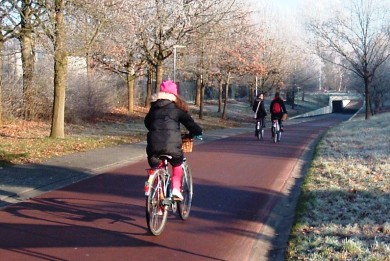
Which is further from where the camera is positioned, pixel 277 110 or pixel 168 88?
pixel 277 110

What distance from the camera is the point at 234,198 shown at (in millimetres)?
9031

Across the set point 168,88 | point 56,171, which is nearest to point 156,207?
point 168,88

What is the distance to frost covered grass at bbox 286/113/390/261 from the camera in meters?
→ 5.78

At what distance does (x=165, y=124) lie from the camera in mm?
6750

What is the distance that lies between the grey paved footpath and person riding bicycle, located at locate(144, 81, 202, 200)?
2971 mm

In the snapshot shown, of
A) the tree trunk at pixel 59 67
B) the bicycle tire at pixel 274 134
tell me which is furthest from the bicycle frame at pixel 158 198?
the bicycle tire at pixel 274 134

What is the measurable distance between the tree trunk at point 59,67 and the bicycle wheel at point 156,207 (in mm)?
10248

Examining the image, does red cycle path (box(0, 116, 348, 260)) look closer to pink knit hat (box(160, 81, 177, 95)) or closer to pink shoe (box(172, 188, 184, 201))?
pink shoe (box(172, 188, 184, 201))

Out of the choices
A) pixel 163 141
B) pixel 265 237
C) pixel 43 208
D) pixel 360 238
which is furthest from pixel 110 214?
pixel 360 238

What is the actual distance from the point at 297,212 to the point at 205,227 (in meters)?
1.54

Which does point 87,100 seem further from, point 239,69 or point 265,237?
point 265,237

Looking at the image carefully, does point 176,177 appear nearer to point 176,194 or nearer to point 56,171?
point 176,194

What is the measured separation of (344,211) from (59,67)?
456 inches

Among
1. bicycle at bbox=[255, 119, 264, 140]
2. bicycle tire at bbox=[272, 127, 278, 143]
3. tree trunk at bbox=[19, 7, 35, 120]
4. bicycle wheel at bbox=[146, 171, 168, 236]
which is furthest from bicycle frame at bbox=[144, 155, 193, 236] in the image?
bicycle at bbox=[255, 119, 264, 140]
